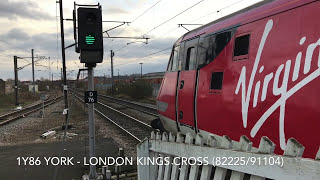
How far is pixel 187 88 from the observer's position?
645 cm


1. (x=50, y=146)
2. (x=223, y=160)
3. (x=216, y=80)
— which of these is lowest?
(x=50, y=146)

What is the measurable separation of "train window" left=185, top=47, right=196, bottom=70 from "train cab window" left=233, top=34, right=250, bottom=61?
5.08ft

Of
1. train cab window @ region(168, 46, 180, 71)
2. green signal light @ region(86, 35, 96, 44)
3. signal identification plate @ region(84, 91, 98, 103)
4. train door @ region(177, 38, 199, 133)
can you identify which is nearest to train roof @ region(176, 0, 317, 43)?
train door @ region(177, 38, 199, 133)

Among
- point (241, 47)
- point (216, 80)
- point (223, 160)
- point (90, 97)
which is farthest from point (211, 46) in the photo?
point (223, 160)

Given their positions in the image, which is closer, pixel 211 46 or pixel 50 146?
pixel 211 46

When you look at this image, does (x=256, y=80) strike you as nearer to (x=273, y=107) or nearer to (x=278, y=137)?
(x=273, y=107)

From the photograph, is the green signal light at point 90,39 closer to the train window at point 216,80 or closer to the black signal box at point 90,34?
the black signal box at point 90,34

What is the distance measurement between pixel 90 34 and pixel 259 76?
372 cm

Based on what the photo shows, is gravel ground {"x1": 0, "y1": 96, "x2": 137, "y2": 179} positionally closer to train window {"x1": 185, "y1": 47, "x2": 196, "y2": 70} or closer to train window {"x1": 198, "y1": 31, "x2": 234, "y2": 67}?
train window {"x1": 185, "y1": 47, "x2": 196, "y2": 70}

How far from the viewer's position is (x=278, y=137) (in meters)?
3.84

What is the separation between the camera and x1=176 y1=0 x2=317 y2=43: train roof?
398 centimetres

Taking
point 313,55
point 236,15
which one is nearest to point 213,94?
point 236,15

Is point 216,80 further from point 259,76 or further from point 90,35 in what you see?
point 90,35

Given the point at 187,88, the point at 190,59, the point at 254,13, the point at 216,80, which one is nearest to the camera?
the point at 254,13
